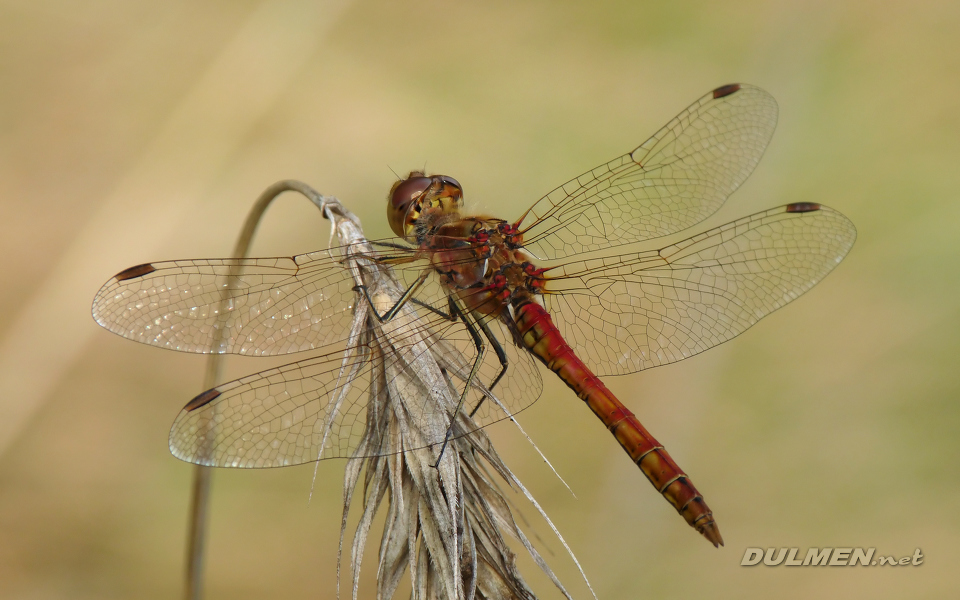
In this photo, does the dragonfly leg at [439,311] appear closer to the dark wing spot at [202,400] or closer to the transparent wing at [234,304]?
the transparent wing at [234,304]

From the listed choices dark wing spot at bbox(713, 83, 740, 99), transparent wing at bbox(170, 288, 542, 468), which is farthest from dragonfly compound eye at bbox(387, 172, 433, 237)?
dark wing spot at bbox(713, 83, 740, 99)

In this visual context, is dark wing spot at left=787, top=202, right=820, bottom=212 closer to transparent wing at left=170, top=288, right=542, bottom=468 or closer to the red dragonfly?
the red dragonfly

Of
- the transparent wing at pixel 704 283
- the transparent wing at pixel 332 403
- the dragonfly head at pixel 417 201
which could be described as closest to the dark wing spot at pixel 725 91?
the transparent wing at pixel 704 283

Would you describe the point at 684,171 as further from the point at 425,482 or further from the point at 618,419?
the point at 425,482

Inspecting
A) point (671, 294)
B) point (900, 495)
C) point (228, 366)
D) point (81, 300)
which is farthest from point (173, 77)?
point (900, 495)

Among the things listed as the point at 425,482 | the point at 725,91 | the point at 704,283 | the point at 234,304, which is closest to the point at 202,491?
the point at 234,304

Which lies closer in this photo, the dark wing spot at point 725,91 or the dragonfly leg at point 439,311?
the dragonfly leg at point 439,311
